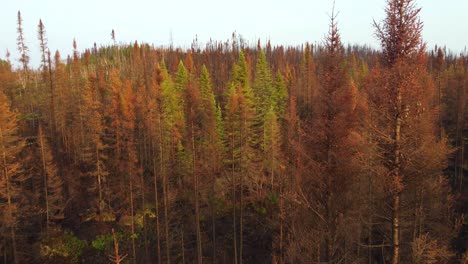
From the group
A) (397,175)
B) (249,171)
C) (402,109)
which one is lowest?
(249,171)

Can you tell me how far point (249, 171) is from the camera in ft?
112

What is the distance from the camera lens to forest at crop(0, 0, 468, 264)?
1073 centimetres

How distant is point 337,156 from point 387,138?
2341 millimetres

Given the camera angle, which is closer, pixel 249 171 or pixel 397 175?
pixel 397 175

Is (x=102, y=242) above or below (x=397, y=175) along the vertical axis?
below

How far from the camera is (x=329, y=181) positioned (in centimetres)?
1261

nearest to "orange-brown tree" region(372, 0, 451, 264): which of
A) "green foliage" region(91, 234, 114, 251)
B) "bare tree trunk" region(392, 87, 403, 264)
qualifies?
"bare tree trunk" region(392, 87, 403, 264)

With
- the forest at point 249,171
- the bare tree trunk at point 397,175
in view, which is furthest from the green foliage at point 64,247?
the bare tree trunk at point 397,175

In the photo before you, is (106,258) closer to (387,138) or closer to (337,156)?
(337,156)

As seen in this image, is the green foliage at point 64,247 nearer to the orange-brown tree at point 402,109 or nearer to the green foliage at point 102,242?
the green foliage at point 102,242

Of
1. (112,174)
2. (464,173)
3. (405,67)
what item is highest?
(405,67)

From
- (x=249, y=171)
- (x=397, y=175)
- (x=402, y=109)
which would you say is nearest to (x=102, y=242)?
(x=249, y=171)

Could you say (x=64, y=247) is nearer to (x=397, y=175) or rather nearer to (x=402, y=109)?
(x=397, y=175)

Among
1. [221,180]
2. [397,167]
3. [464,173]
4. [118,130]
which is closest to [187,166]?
[221,180]
